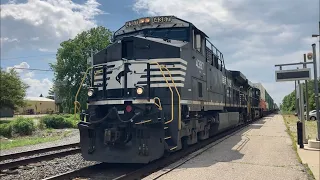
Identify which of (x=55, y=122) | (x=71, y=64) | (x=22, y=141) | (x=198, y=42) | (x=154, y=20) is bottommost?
(x=22, y=141)

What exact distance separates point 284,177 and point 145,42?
15.2 ft

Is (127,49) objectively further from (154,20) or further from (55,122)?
(55,122)

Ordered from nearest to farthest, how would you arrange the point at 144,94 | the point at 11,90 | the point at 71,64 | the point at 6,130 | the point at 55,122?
the point at 144,94 → the point at 6,130 → the point at 55,122 → the point at 11,90 → the point at 71,64

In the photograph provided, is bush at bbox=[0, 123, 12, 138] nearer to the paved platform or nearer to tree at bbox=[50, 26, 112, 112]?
the paved platform

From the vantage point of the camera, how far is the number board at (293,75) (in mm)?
11367

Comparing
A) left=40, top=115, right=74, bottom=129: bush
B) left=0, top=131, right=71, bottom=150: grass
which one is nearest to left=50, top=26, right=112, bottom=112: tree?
left=40, top=115, right=74, bottom=129: bush

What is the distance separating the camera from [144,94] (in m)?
7.77

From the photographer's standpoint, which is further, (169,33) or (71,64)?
(71,64)

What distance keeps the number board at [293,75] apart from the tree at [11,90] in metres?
29.0

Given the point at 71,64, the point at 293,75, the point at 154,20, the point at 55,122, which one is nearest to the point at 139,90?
the point at 154,20

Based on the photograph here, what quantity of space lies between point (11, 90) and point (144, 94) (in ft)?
97.2

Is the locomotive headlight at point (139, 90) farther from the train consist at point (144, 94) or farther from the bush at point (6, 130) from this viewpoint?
the bush at point (6, 130)

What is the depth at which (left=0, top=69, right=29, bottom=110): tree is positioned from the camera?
107ft

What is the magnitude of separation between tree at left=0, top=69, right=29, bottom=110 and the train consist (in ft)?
88.8
